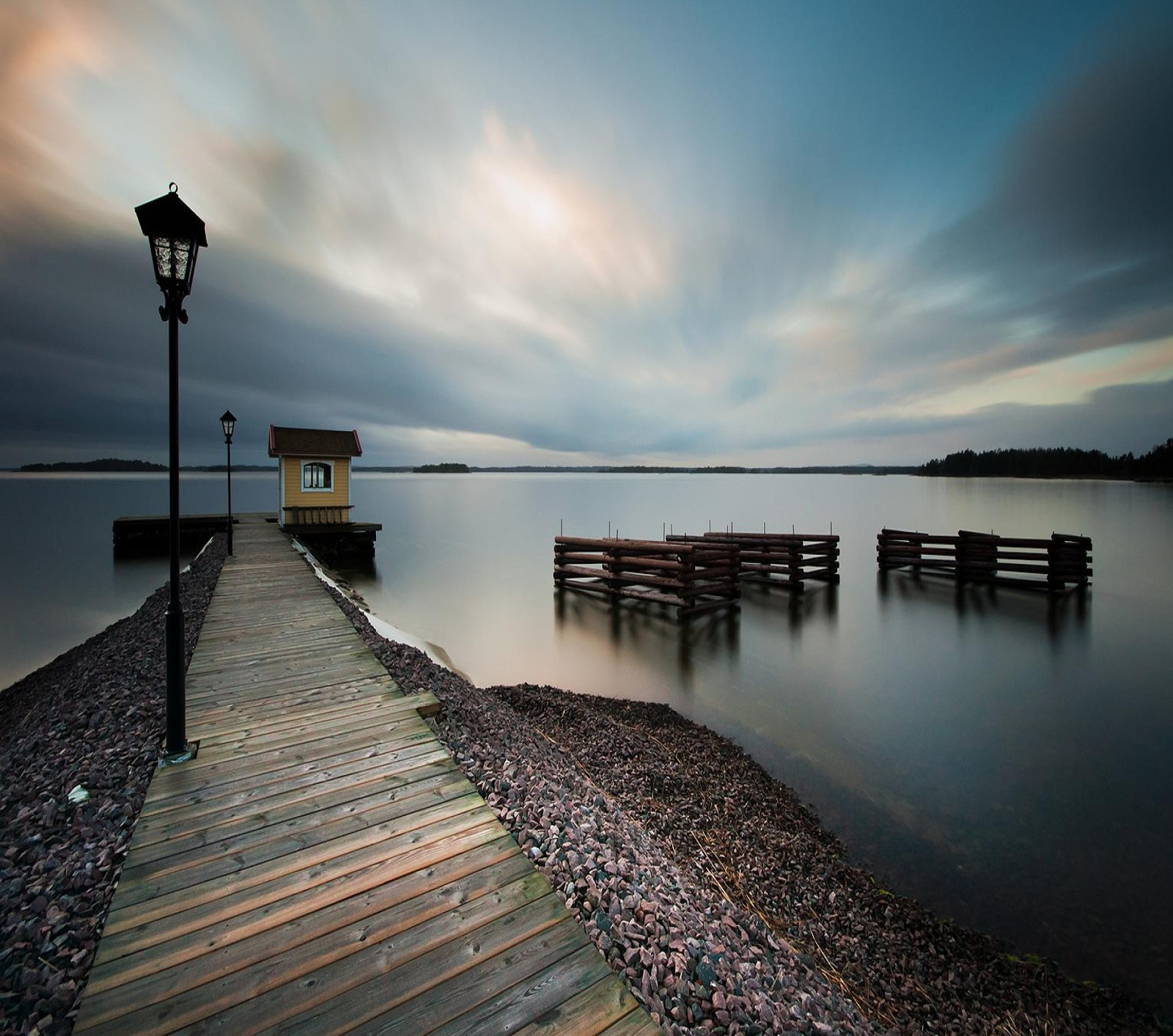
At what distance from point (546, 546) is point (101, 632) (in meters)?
22.2

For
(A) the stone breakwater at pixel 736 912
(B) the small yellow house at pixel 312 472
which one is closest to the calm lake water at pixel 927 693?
(A) the stone breakwater at pixel 736 912

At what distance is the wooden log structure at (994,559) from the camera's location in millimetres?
17594

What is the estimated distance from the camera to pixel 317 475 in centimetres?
2764

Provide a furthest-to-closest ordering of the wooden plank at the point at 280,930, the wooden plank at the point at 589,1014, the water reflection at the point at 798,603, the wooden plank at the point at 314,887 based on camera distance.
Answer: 1. the water reflection at the point at 798,603
2. the wooden plank at the point at 314,887
3. the wooden plank at the point at 280,930
4. the wooden plank at the point at 589,1014

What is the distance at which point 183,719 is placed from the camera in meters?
4.34

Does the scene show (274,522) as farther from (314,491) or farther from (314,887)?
(314,887)

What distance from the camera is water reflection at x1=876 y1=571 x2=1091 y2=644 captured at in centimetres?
1402

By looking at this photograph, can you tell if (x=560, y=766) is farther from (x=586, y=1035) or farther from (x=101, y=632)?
(x=101, y=632)

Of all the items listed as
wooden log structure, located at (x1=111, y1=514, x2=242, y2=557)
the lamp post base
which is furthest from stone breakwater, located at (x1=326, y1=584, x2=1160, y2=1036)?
wooden log structure, located at (x1=111, y1=514, x2=242, y2=557)

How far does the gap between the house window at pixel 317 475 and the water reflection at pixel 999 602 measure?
87.7 ft

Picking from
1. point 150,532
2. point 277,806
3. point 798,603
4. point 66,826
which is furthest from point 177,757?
point 150,532

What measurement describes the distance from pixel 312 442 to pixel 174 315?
82.3ft

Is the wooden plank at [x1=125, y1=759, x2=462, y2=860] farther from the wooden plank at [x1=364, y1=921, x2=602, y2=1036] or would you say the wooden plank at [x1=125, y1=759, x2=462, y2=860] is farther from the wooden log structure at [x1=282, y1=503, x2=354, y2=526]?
the wooden log structure at [x1=282, y1=503, x2=354, y2=526]

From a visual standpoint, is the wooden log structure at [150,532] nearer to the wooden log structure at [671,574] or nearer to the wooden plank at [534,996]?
the wooden log structure at [671,574]
